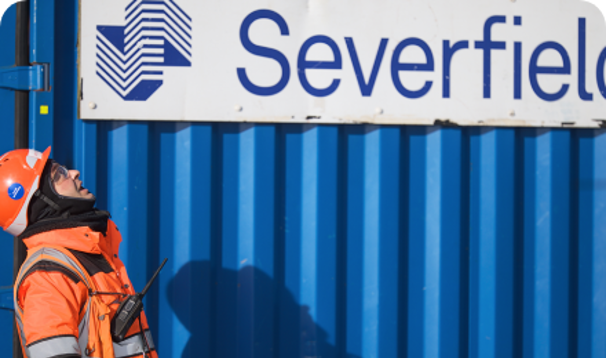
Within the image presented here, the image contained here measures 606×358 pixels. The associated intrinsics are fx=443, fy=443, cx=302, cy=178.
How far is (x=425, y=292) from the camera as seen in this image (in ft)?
7.27

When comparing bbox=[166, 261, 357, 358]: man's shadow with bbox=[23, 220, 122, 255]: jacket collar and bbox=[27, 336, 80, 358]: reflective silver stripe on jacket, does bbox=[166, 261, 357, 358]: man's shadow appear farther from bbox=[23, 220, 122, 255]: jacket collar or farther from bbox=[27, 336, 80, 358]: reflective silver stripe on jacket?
bbox=[27, 336, 80, 358]: reflective silver stripe on jacket

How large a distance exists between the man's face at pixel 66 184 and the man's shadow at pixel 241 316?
2.10ft

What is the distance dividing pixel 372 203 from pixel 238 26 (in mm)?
1077

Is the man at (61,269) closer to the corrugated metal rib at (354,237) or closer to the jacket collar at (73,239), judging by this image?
the jacket collar at (73,239)

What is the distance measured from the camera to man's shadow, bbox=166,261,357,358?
2.11 meters

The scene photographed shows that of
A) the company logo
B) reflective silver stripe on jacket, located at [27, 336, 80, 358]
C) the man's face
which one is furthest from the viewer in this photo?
the company logo

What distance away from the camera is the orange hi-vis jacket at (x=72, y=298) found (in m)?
1.32

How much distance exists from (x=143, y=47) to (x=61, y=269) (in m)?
1.13

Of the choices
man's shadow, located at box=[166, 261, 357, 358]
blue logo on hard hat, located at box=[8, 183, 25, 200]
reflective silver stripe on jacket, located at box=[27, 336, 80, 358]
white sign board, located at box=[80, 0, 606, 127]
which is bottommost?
man's shadow, located at box=[166, 261, 357, 358]

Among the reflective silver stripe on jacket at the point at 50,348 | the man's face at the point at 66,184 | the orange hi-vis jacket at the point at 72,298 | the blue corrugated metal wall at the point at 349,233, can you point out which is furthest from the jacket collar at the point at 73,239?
the blue corrugated metal wall at the point at 349,233

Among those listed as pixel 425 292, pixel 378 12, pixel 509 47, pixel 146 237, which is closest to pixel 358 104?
pixel 378 12

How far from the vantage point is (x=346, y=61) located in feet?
7.11

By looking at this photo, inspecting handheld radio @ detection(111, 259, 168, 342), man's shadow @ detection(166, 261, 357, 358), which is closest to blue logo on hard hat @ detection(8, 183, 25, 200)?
handheld radio @ detection(111, 259, 168, 342)

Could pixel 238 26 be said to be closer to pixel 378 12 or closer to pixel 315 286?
pixel 378 12
